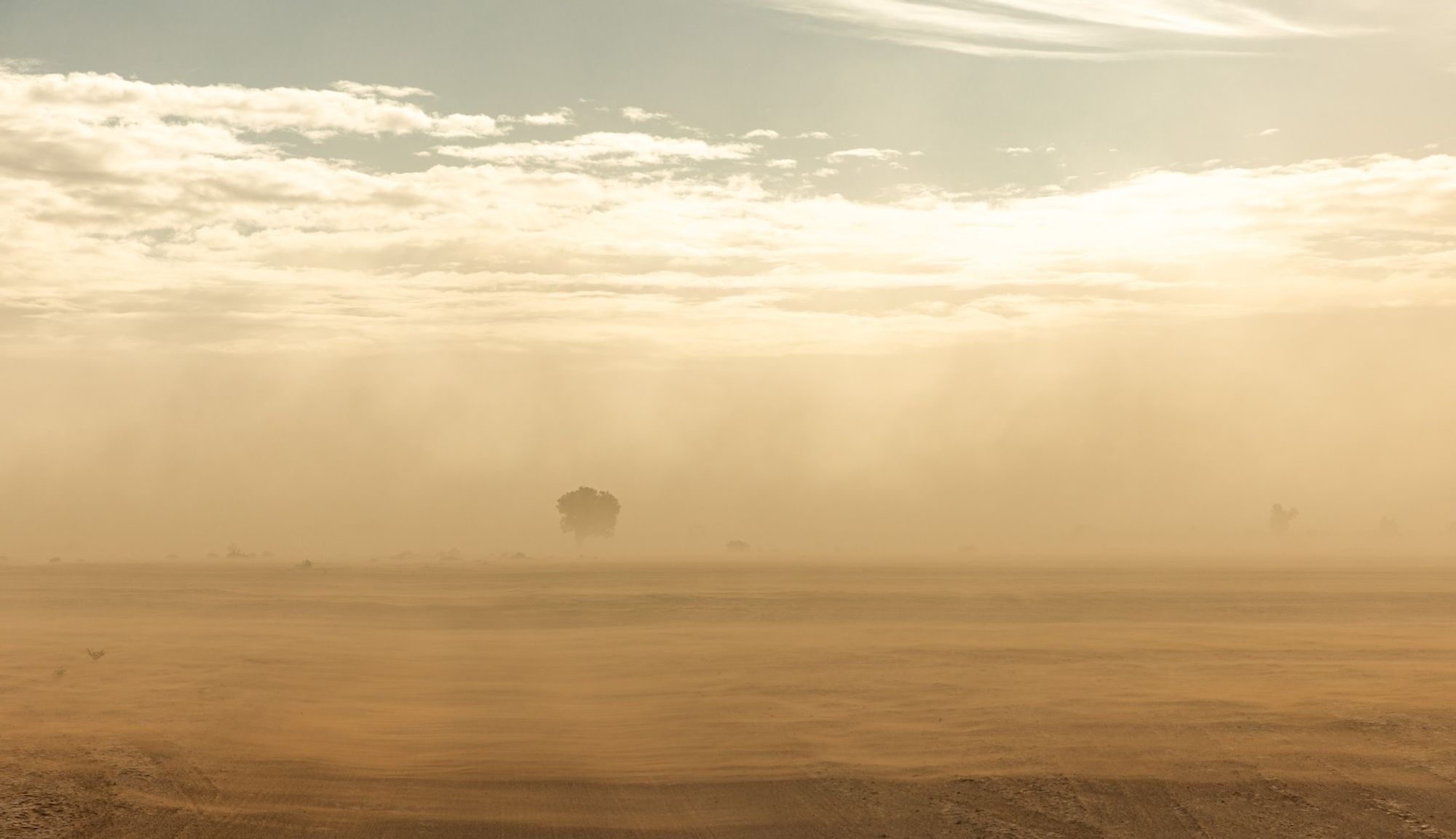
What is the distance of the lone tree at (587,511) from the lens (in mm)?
176625

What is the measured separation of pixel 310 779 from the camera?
20.0 metres

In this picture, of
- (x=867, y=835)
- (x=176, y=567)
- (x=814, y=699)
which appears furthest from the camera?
(x=176, y=567)

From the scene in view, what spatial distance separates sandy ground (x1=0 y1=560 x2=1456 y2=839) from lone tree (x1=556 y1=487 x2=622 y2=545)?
123060 millimetres

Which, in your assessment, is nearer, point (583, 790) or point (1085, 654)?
point (583, 790)

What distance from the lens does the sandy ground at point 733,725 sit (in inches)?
698

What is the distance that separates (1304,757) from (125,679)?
2658cm

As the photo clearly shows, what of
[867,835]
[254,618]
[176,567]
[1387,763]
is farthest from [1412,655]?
[176,567]

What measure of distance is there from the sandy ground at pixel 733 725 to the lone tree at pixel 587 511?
123060 millimetres

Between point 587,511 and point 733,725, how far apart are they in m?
153

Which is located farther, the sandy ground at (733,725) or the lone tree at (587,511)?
the lone tree at (587,511)

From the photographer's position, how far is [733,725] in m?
25.1

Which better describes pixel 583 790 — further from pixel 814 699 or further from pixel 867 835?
pixel 814 699

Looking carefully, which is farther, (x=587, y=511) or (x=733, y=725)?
(x=587, y=511)

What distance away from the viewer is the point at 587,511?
17638 cm
